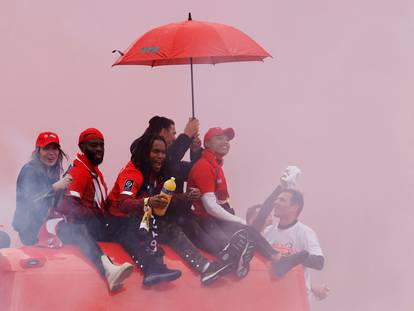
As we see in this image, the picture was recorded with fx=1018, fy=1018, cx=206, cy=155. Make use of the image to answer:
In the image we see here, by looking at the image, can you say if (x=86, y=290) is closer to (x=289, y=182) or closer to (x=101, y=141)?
(x=101, y=141)

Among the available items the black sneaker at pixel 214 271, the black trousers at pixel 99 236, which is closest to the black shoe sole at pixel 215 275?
the black sneaker at pixel 214 271

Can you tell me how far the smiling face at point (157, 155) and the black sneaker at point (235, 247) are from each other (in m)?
0.82

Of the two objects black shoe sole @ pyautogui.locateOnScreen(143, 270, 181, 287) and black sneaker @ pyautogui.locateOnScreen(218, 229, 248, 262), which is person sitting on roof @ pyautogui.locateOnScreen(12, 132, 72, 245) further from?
black sneaker @ pyautogui.locateOnScreen(218, 229, 248, 262)

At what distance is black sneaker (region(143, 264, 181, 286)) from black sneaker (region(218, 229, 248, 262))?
0.48m

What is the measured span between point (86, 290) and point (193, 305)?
2.92ft

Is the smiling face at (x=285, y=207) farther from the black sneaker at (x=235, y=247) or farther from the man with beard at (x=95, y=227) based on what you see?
the man with beard at (x=95, y=227)

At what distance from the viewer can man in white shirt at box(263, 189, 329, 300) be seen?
9070 millimetres

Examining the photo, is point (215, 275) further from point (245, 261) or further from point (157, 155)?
point (157, 155)

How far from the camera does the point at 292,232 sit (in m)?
9.18

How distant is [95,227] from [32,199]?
21.2 inches

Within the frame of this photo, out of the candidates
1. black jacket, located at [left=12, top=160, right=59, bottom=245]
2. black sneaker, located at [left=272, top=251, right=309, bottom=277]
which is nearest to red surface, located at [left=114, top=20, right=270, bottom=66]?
black jacket, located at [left=12, top=160, right=59, bottom=245]

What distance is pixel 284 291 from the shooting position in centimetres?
866

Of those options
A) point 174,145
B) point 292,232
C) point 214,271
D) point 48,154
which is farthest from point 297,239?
point 48,154

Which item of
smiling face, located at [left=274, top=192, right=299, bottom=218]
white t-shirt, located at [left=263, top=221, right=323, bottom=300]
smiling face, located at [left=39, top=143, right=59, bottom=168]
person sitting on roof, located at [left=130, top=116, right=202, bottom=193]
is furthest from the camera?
smiling face, located at [left=274, top=192, right=299, bottom=218]
